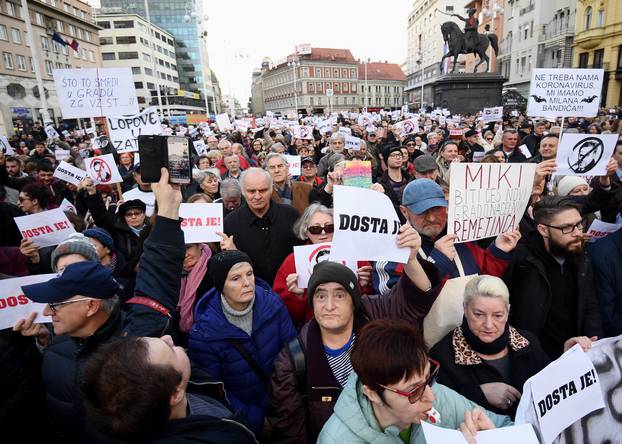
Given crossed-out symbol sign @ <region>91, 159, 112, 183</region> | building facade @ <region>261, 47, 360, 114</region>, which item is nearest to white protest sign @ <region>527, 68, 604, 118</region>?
crossed-out symbol sign @ <region>91, 159, 112, 183</region>

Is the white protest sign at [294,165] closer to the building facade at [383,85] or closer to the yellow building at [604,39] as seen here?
the yellow building at [604,39]

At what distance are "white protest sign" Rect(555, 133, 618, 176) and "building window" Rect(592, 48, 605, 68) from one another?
4910 centimetres

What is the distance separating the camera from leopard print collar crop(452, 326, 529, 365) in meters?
2.04

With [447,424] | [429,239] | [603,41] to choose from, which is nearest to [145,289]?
[447,424]

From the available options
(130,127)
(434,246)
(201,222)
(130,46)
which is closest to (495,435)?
(434,246)

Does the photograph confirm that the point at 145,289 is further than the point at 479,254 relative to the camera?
No

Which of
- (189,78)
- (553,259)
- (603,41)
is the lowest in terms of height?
(553,259)

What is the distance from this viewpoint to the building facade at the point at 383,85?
315 ft

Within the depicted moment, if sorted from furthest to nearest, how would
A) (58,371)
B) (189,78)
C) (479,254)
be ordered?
1. (189,78)
2. (479,254)
3. (58,371)

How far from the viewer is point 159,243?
1974 mm

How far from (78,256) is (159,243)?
2.76ft

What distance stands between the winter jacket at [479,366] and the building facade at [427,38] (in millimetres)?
56158

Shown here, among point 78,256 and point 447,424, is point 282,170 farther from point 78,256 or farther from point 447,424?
point 447,424

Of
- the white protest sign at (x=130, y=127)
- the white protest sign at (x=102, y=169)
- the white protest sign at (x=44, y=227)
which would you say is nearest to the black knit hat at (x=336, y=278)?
the white protest sign at (x=44, y=227)
